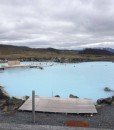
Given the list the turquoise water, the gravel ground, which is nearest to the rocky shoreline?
the gravel ground

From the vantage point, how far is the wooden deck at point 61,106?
1166 centimetres

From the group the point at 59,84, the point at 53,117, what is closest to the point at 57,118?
the point at 53,117

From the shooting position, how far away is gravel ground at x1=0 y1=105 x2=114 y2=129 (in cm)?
974

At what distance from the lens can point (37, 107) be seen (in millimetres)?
12016

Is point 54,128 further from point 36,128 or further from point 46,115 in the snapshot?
point 46,115

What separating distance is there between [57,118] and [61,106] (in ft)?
6.03

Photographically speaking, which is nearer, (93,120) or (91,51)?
(93,120)

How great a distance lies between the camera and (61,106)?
1234 centimetres

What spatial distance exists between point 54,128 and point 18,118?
2546 mm

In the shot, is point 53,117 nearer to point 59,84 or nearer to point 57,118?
point 57,118

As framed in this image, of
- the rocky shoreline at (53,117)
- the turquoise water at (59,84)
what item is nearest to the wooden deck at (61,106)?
the rocky shoreline at (53,117)

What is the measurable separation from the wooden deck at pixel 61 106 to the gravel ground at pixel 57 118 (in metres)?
0.38

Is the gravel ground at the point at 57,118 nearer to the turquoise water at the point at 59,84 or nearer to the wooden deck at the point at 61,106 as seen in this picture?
the wooden deck at the point at 61,106

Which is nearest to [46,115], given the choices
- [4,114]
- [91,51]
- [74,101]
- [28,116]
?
[28,116]
